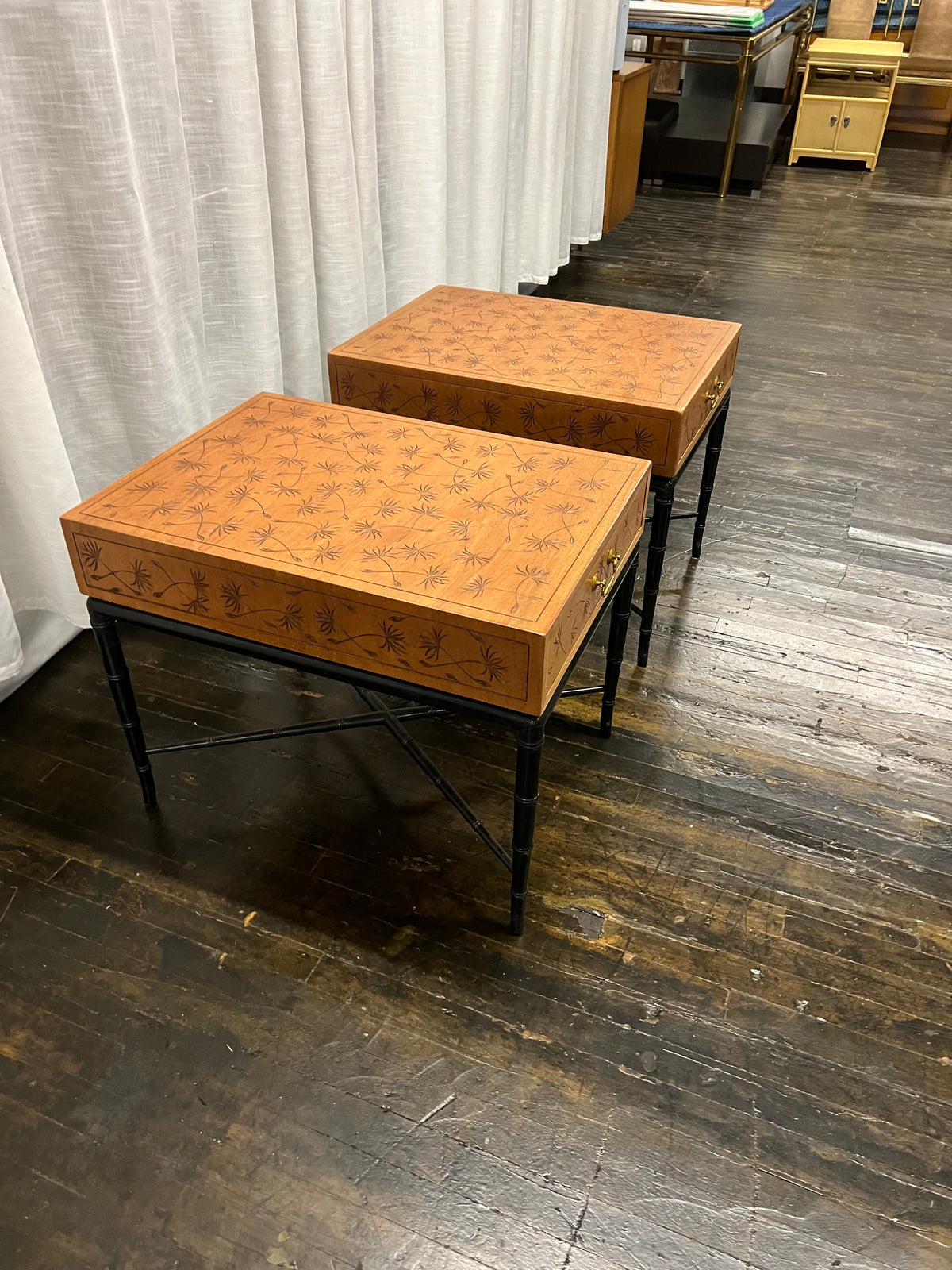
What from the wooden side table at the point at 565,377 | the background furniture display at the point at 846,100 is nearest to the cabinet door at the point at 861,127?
the background furniture display at the point at 846,100

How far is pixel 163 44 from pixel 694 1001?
1.58 metres

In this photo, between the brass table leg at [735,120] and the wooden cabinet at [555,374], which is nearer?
the wooden cabinet at [555,374]

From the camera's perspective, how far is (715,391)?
1.66 m

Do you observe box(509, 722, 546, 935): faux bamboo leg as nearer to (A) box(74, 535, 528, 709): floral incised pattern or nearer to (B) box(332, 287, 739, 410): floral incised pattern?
(A) box(74, 535, 528, 709): floral incised pattern

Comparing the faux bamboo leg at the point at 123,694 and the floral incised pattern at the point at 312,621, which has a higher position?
the floral incised pattern at the point at 312,621

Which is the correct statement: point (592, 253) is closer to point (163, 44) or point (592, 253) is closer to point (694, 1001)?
point (163, 44)

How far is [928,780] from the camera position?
1511 mm

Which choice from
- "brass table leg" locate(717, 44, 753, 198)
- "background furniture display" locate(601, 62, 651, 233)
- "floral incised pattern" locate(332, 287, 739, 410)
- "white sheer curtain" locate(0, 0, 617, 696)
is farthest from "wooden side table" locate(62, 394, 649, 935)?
"brass table leg" locate(717, 44, 753, 198)

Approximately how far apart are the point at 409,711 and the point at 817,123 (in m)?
4.85

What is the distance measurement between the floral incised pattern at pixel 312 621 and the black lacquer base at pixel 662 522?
60 centimetres

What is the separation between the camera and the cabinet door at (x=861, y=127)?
16.1ft

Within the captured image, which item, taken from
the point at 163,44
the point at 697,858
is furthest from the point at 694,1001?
the point at 163,44

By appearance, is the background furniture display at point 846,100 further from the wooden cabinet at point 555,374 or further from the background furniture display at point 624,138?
the wooden cabinet at point 555,374

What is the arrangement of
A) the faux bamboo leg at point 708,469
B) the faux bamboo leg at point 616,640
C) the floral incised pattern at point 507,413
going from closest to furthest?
the faux bamboo leg at point 616,640 → the floral incised pattern at point 507,413 → the faux bamboo leg at point 708,469
